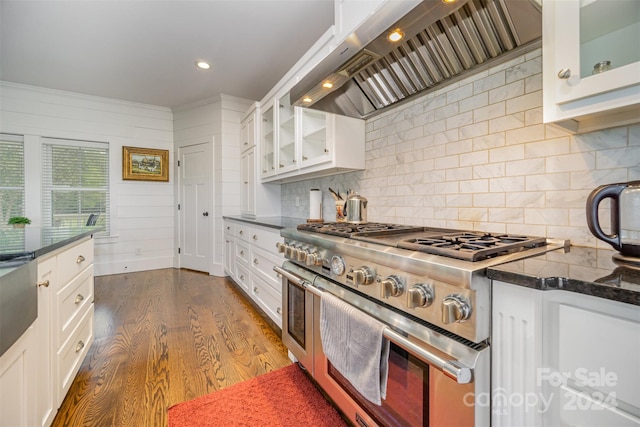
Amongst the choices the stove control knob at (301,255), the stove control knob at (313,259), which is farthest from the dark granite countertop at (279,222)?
the stove control knob at (313,259)

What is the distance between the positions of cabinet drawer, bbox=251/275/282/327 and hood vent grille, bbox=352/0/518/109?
156 cm

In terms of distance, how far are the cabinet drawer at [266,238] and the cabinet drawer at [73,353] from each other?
1.19 metres

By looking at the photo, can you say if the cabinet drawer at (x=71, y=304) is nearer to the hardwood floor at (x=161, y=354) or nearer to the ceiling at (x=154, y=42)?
the hardwood floor at (x=161, y=354)

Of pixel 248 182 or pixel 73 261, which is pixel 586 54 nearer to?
pixel 73 261

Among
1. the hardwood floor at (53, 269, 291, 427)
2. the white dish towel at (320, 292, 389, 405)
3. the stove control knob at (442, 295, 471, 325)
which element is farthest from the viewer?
the hardwood floor at (53, 269, 291, 427)

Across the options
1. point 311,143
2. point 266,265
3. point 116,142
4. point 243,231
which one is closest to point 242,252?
point 243,231

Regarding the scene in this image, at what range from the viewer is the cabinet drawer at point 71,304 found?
1263mm

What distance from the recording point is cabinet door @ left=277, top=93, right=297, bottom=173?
269 cm

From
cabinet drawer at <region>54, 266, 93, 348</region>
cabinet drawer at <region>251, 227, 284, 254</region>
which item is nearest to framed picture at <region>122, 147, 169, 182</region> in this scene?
cabinet drawer at <region>251, 227, 284, 254</region>

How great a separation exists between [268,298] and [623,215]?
2018 mm

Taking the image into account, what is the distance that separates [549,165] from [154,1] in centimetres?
275

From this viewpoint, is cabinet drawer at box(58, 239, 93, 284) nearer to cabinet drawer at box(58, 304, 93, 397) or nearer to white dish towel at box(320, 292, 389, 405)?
cabinet drawer at box(58, 304, 93, 397)

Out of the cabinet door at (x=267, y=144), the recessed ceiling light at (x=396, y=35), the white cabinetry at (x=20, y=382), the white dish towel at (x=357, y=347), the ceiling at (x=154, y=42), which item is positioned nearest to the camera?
the white cabinetry at (x=20, y=382)

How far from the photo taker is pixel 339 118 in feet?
6.40
